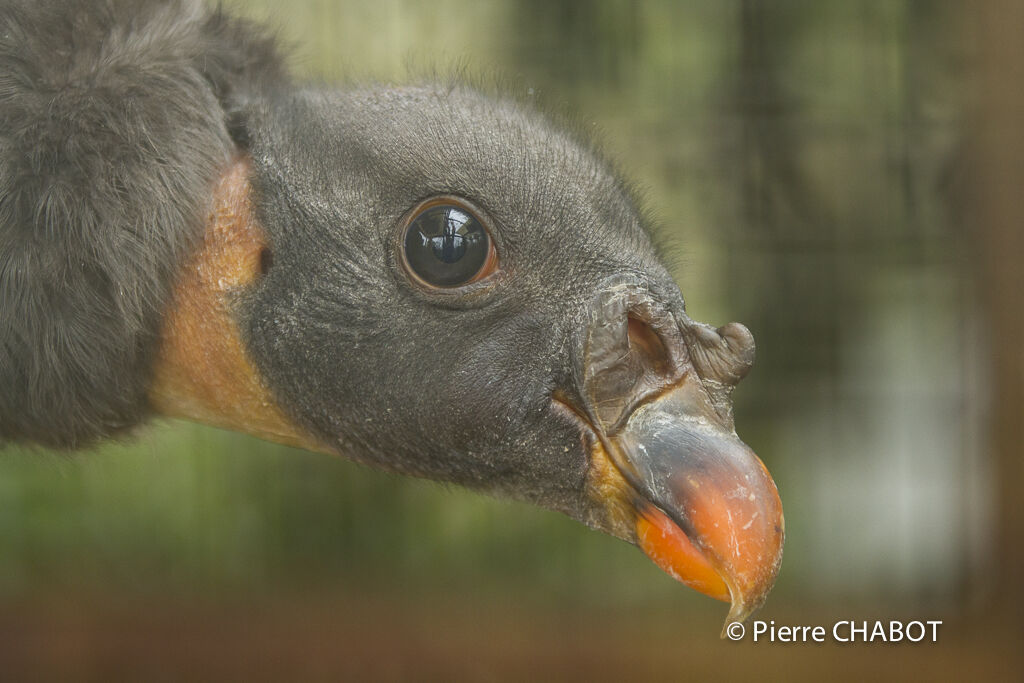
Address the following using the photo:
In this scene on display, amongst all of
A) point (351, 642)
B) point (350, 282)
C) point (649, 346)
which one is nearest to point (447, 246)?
point (350, 282)

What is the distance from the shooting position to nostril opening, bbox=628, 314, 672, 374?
1704mm

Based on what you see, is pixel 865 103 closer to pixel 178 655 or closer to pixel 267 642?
pixel 267 642

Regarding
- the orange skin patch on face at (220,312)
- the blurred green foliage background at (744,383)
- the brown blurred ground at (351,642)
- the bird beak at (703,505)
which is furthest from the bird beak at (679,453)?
the brown blurred ground at (351,642)

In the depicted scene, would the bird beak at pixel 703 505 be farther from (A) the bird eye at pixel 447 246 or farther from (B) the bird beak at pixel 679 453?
(A) the bird eye at pixel 447 246

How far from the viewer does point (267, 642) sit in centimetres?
365

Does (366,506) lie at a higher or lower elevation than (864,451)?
lower

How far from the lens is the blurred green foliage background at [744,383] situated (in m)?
3.60

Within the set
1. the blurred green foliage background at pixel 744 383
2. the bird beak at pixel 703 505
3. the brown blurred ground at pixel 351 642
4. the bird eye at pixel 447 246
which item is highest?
the blurred green foliage background at pixel 744 383

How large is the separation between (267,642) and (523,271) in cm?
237

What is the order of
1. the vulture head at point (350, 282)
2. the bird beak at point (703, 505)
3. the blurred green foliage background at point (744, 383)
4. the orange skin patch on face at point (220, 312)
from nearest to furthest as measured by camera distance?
the bird beak at point (703, 505) < the vulture head at point (350, 282) < the orange skin patch on face at point (220, 312) < the blurred green foliage background at point (744, 383)

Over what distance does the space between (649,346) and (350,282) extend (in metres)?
0.52

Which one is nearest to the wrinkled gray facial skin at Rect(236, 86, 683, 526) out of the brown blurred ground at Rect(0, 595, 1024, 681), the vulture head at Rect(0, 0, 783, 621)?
the vulture head at Rect(0, 0, 783, 621)

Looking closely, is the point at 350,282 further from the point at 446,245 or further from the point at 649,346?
the point at 649,346

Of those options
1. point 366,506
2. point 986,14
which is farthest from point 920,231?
point 366,506
